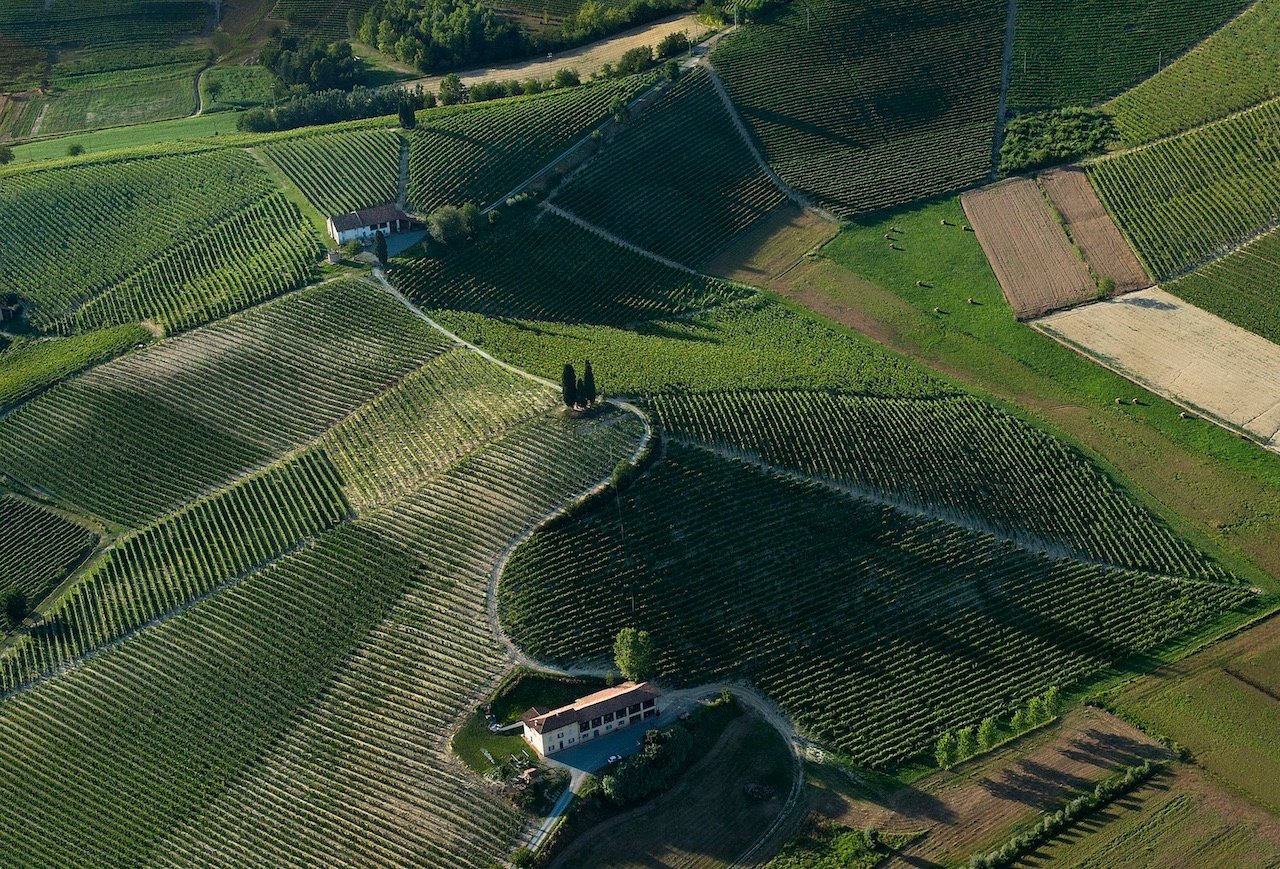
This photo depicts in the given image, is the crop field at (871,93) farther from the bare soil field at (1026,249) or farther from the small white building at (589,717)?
the small white building at (589,717)

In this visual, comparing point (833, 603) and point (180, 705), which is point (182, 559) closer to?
point (180, 705)

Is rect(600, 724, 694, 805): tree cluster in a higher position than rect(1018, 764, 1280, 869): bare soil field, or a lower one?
higher

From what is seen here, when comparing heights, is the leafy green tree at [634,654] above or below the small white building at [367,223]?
below

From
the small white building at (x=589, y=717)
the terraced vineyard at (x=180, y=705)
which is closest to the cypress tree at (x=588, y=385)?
the terraced vineyard at (x=180, y=705)

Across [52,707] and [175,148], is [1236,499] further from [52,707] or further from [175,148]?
[175,148]

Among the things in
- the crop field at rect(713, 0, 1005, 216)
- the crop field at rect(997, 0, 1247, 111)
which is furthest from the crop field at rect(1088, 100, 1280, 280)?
the crop field at rect(713, 0, 1005, 216)

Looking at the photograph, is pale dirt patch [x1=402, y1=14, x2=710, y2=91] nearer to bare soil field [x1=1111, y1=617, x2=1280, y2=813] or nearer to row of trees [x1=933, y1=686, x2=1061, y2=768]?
bare soil field [x1=1111, y1=617, x2=1280, y2=813]
